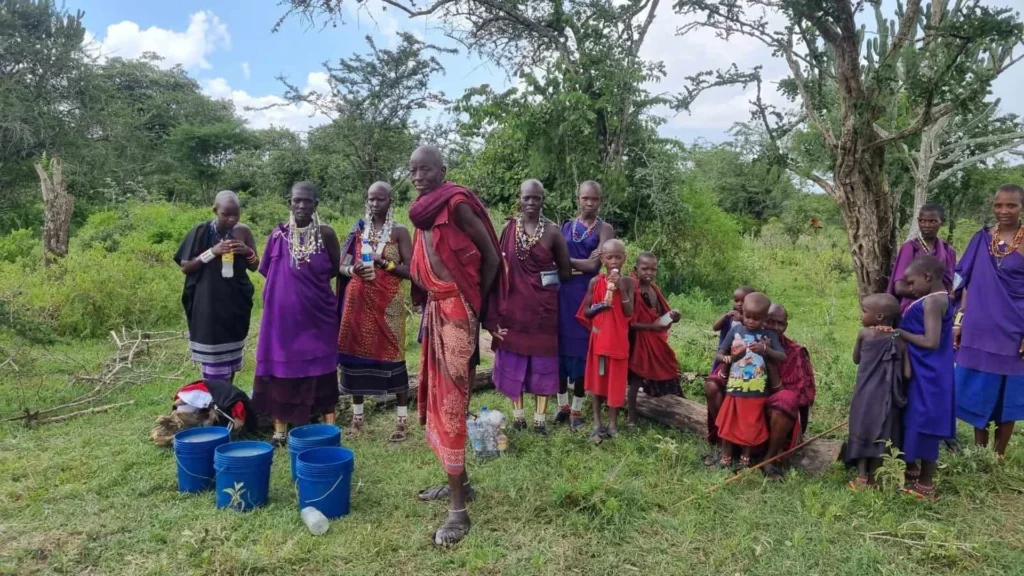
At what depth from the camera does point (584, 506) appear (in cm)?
356

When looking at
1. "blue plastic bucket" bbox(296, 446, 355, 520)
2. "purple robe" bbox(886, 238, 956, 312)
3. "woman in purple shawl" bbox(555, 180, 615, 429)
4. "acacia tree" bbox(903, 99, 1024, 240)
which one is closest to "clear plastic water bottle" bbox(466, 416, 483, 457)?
"woman in purple shawl" bbox(555, 180, 615, 429)

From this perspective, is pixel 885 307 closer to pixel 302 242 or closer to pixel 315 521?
pixel 315 521

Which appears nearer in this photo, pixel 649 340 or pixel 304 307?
pixel 304 307

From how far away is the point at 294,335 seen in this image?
4484mm

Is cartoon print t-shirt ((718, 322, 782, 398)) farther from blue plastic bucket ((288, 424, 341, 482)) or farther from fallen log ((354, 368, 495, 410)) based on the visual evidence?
blue plastic bucket ((288, 424, 341, 482))

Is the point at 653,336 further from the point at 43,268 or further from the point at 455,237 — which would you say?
the point at 43,268

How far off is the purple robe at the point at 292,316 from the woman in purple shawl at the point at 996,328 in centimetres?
450

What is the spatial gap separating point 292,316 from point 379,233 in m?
0.87

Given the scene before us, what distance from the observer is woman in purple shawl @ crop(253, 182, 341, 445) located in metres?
4.47

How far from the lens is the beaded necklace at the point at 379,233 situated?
4.70m

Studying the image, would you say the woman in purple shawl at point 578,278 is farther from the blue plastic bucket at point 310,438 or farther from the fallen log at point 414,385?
the blue plastic bucket at point 310,438

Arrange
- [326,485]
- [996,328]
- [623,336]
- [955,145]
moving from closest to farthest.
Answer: [326,485] < [996,328] < [623,336] < [955,145]

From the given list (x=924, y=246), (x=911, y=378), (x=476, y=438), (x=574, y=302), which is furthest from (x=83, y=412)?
(x=924, y=246)

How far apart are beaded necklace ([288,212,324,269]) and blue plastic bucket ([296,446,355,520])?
4.84 feet
